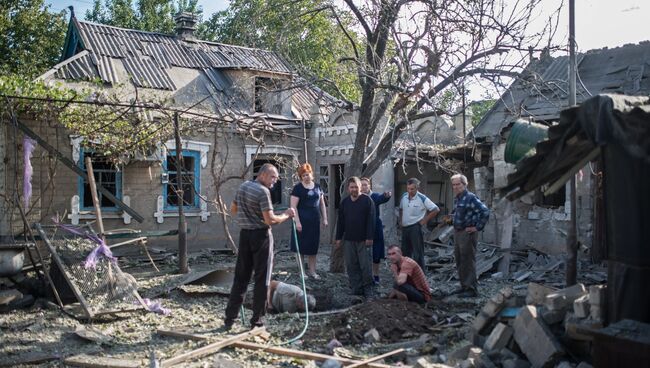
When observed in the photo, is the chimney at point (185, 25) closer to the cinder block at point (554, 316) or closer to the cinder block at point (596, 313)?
the cinder block at point (554, 316)

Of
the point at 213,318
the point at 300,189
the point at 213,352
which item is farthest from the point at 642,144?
the point at 300,189

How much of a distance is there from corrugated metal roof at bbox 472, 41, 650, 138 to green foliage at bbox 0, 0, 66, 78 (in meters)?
17.1

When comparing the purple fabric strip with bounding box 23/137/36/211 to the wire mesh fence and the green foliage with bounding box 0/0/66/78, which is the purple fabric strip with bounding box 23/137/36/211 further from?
the green foliage with bounding box 0/0/66/78

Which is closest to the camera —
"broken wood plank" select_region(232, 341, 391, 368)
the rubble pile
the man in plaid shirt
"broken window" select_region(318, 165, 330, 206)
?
the rubble pile

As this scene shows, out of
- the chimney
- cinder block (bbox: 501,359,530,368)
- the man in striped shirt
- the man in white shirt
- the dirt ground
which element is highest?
the chimney

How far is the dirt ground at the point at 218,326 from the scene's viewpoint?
627 centimetres

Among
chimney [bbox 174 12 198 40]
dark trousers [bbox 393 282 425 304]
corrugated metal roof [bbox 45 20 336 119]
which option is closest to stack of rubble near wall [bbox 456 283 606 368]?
dark trousers [bbox 393 282 425 304]

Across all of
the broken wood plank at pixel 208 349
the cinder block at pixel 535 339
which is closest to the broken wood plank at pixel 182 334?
the broken wood plank at pixel 208 349

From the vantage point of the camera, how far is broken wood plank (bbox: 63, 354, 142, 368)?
19.0 feet

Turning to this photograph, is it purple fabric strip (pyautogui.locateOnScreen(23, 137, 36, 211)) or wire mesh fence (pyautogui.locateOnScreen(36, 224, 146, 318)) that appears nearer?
wire mesh fence (pyautogui.locateOnScreen(36, 224, 146, 318))

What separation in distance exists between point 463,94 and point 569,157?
493 cm

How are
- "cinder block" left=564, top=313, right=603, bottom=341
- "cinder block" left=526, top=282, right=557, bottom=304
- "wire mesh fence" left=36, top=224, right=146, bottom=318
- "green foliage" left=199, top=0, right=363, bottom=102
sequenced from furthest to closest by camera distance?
"green foliage" left=199, top=0, right=363, bottom=102
"wire mesh fence" left=36, top=224, right=146, bottom=318
"cinder block" left=526, top=282, right=557, bottom=304
"cinder block" left=564, top=313, right=603, bottom=341

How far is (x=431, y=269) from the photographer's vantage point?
12.8 m

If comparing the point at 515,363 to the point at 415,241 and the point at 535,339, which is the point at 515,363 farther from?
the point at 415,241
